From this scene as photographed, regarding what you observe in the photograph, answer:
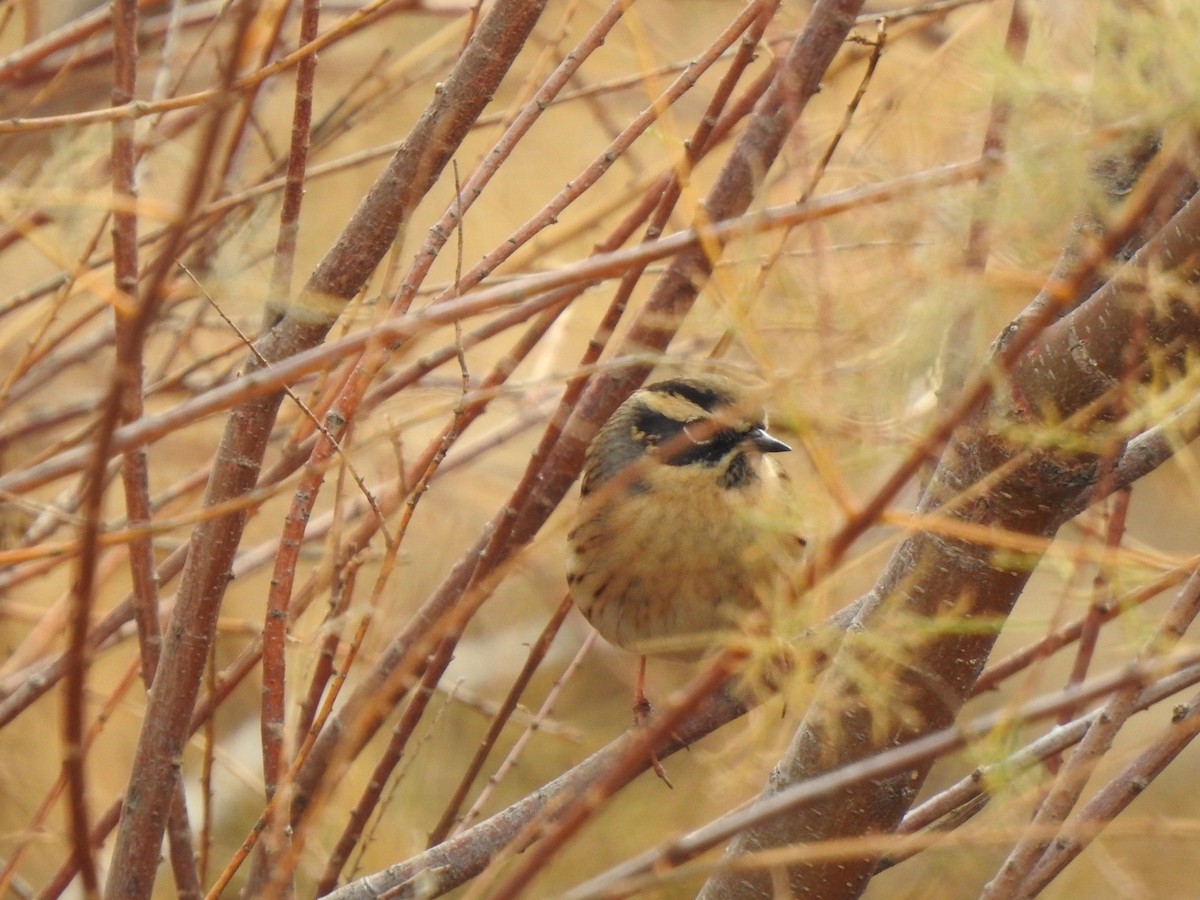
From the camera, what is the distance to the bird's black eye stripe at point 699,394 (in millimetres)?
3213

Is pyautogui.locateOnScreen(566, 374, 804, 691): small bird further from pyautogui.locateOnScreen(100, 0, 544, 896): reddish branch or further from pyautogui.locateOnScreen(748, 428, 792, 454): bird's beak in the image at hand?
pyautogui.locateOnScreen(100, 0, 544, 896): reddish branch

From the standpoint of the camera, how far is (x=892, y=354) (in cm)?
149

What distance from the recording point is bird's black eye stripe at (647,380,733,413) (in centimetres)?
321

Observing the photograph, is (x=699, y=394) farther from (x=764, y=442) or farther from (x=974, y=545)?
(x=974, y=545)

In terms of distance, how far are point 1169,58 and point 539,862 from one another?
0.93m

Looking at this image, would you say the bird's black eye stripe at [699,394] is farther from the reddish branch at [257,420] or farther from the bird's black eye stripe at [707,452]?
the reddish branch at [257,420]

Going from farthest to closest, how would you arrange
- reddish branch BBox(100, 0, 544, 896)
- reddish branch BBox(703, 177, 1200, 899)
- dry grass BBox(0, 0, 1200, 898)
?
reddish branch BBox(100, 0, 544, 896) → reddish branch BBox(703, 177, 1200, 899) → dry grass BBox(0, 0, 1200, 898)

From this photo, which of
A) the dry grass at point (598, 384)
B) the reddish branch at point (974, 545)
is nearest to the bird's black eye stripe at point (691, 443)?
the dry grass at point (598, 384)

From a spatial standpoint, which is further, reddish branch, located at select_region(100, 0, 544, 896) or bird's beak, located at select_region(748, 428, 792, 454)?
bird's beak, located at select_region(748, 428, 792, 454)

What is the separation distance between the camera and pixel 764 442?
3.17 meters

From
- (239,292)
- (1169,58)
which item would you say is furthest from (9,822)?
(1169,58)

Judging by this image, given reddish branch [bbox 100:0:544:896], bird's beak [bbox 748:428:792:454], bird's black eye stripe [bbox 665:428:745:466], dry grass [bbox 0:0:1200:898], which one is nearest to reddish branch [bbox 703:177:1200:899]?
A: dry grass [bbox 0:0:1200:898]

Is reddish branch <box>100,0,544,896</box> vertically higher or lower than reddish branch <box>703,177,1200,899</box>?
higher

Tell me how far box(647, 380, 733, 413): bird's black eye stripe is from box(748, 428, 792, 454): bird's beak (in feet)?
0.32
